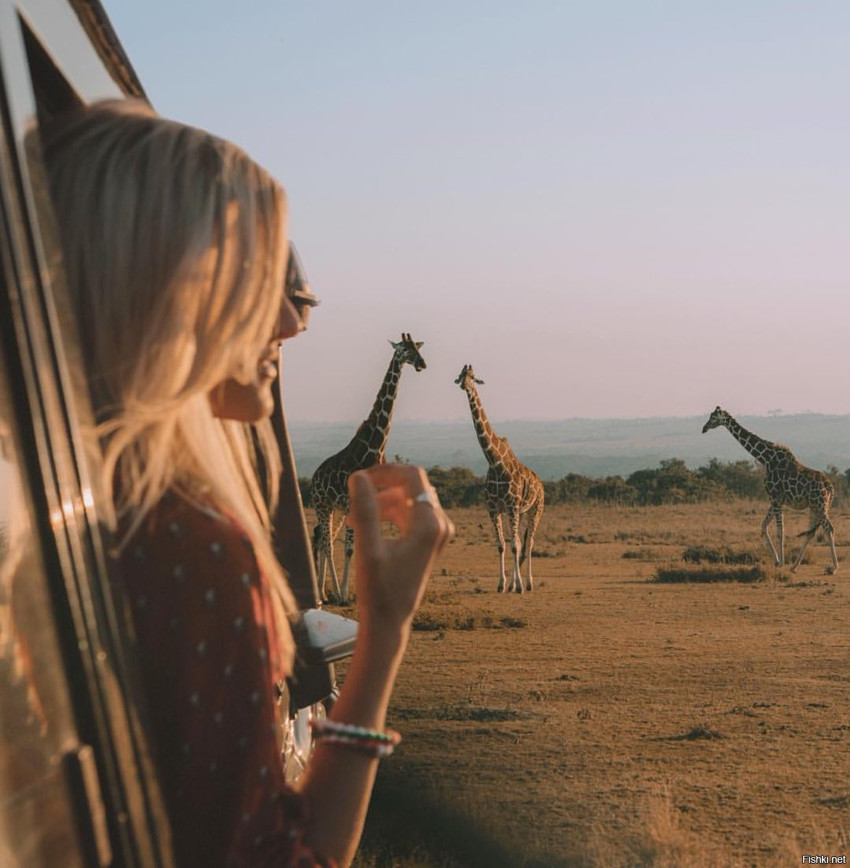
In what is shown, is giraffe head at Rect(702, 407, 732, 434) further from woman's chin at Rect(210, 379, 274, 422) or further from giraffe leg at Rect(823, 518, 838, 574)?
woman's chin at Rect(210, 379, 274, 422)

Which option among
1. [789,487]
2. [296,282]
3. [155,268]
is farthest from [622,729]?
[789,487]

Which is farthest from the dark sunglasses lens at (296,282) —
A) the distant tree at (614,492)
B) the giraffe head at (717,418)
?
the distant tree at (614,492)

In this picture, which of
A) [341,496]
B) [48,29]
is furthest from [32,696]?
[341,496]

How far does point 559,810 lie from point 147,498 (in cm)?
352

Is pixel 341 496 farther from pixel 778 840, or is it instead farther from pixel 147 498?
pixel 147 498

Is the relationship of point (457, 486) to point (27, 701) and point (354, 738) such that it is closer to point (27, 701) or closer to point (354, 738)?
point (354, 738)

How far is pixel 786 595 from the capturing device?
34.6ft

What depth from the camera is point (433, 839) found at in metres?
3.90

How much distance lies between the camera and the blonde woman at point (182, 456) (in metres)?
0.99

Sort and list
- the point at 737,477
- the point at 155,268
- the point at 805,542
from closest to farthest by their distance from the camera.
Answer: the point at 155,268 < the point at 805,542 < the point at 737,477

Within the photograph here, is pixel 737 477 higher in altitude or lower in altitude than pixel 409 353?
lower

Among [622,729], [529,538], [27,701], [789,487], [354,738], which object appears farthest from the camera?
[789,487]

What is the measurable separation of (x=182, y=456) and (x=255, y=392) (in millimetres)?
113

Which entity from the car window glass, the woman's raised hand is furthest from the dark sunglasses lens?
the car window glass
